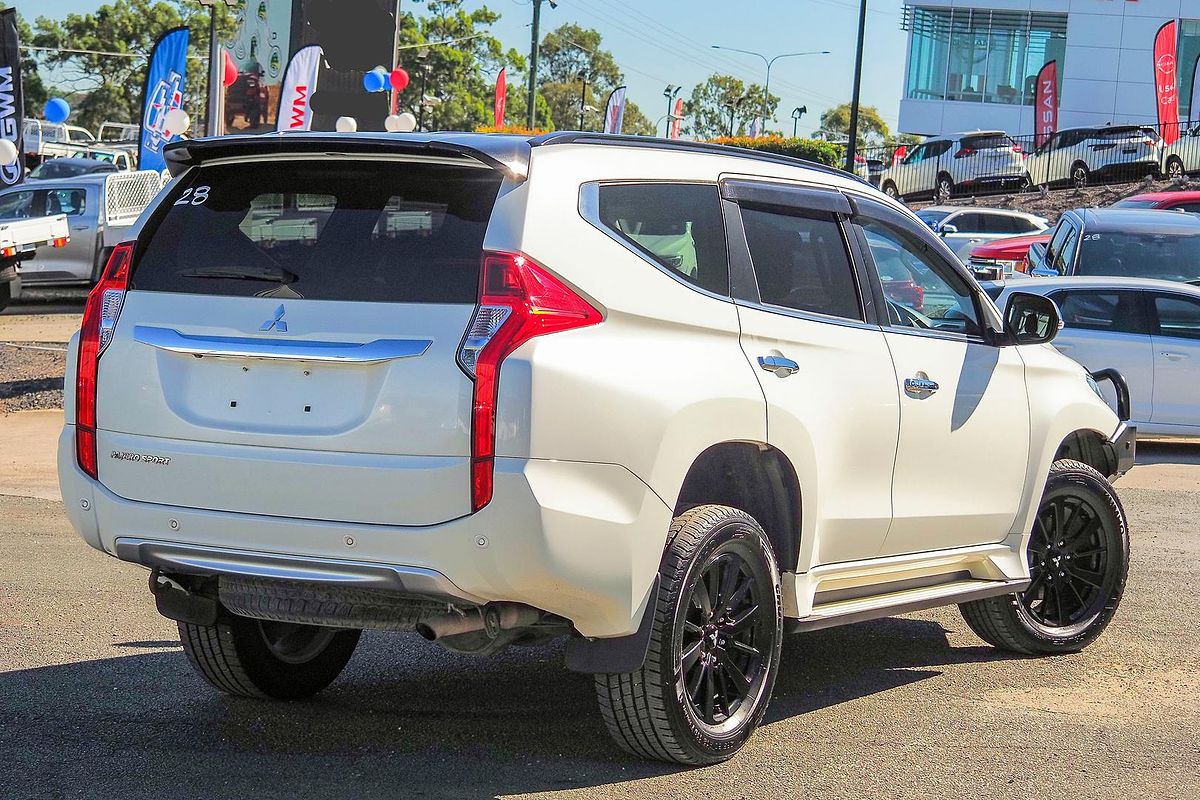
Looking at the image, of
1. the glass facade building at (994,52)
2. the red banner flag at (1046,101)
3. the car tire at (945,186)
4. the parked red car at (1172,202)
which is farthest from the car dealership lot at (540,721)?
the glass facade building at (994,52)

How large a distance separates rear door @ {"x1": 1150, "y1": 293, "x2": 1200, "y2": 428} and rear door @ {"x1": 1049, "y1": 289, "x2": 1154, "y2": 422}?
0.08 m

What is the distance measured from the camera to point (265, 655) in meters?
5.31

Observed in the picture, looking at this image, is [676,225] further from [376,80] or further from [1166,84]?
[1166,84]

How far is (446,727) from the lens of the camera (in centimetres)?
509

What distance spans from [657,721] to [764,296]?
1426mm

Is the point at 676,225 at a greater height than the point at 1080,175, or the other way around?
the point at 1080,175

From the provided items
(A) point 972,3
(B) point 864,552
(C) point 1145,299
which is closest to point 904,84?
(A) point 972,3

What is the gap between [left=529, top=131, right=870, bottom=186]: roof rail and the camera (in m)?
4.47

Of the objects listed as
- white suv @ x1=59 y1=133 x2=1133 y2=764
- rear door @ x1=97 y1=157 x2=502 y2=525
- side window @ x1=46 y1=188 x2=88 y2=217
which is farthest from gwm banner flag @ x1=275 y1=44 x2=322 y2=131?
rear door @ x1=97 y1=157 x2=502 y2=525

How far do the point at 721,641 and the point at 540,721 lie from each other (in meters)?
0.84

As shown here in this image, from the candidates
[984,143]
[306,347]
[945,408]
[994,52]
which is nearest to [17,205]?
[945,408]

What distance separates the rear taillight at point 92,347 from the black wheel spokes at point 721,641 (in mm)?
1885

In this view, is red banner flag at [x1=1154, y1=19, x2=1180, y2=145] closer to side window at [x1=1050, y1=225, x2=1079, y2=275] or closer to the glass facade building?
the glass facade building

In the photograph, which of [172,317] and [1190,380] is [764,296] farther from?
[1190,380]
